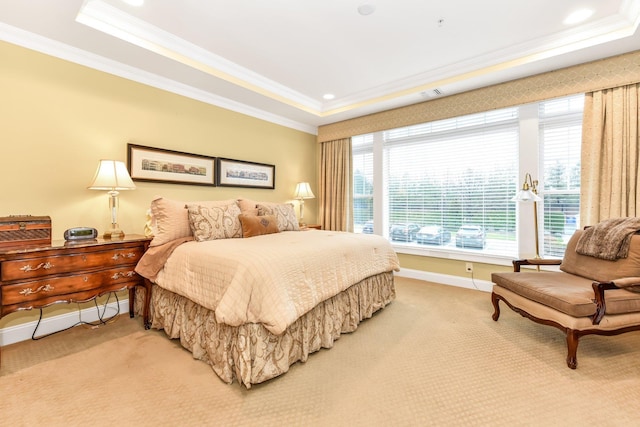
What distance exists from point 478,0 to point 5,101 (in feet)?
13.0

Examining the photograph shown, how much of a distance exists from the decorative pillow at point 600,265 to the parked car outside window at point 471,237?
108 centimetres

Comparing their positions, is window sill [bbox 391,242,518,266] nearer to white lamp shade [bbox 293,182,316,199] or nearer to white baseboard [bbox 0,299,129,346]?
white lamp shade [bbox 293,182,316,199]

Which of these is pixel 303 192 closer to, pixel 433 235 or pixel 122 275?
pixel 433 235

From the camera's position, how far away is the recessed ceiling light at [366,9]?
237 cm

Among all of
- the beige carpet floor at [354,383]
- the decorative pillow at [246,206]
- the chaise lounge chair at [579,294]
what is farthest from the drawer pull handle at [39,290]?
the chaise lounge chair at [579,294]

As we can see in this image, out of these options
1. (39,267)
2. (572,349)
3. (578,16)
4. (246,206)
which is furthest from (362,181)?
(39,267)

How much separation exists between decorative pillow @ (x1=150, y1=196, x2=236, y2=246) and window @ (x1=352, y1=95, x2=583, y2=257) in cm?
301

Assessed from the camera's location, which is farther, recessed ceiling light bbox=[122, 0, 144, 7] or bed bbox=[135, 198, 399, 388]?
recessed ceiling light bbox=[122, 0, 144, 7]

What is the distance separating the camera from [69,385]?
1.81 m

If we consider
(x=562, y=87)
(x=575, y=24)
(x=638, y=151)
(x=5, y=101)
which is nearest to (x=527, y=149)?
(x=562, y=87)

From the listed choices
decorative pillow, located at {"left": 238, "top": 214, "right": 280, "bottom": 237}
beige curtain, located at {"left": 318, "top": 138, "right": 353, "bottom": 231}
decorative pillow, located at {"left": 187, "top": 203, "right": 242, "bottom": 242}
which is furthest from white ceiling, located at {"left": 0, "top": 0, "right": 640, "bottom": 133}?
decorative pillow, located at {"left": 238, "top": 214, "right": 280, "bottom": 237}

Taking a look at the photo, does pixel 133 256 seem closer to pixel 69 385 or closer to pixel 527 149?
pixel 69 385

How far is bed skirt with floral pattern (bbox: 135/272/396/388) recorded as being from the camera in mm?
1788

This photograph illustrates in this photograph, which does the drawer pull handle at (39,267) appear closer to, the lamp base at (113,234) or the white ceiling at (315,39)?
the lamp base at (113,234)
